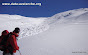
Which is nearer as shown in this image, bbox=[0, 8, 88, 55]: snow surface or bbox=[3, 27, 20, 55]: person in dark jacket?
bbox=[3, 27, 20, 55]: person in dark jacket

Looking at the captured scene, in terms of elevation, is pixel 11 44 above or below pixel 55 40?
above

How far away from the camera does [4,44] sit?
8.04 feet

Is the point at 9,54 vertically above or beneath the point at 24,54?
above

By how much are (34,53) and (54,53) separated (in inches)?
40.8

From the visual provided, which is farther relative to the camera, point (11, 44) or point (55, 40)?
point (55, 40)

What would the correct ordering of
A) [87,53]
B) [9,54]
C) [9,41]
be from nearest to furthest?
[9,41] < [9,54] < [87,53]

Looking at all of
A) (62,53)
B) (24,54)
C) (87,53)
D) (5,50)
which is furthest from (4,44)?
(87,53)

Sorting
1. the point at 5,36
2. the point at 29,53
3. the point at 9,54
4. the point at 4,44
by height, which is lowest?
the point at 29,53

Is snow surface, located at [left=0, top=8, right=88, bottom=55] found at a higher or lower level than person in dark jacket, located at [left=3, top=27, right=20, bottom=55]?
lower

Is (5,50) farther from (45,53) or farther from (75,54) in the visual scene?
(75,54)

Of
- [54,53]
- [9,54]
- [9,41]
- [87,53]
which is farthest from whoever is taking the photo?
[54,53]

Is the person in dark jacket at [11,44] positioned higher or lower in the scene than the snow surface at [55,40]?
higher

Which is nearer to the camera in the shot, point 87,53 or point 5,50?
point 5,50

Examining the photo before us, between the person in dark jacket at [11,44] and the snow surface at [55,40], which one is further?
the snow surface at [55,40]
